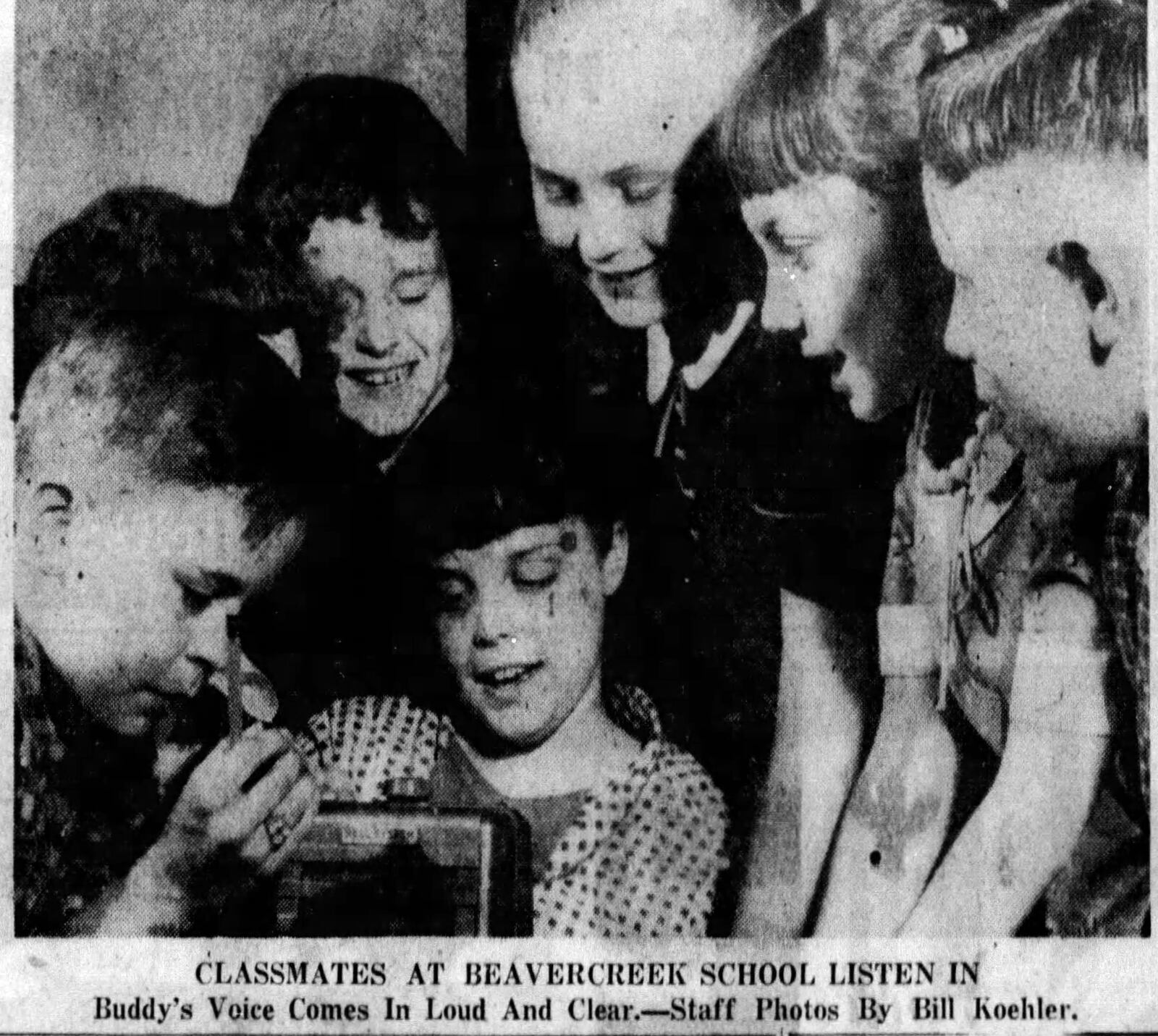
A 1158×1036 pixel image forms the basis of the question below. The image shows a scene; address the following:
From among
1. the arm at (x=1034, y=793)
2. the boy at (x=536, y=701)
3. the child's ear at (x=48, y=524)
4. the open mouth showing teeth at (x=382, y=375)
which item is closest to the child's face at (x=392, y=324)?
the open mouth showing teeth at (x=382, y=375)

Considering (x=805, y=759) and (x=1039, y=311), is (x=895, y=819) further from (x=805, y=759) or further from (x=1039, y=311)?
(x=1039, y=311)

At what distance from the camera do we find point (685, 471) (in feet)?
8.69

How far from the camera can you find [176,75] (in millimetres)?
2682

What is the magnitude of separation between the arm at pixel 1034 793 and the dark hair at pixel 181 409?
1154mm

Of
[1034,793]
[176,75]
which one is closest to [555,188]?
[176,75]

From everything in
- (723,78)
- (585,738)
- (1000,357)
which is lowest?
(585,738)

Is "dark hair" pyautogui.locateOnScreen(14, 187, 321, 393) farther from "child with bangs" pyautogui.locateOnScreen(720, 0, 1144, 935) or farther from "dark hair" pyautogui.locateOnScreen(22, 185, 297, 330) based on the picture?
"child with bangs" pyautogui.locateOnScreen(720, 0, 1144, 935)

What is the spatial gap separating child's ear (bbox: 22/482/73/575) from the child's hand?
0.39 meters

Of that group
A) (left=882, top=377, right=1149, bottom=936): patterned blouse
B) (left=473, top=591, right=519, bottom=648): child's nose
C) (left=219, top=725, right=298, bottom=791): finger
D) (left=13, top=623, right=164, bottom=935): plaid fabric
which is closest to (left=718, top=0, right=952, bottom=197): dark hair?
(left=882, top=377, right=1149, bottom=936): patterned blouse

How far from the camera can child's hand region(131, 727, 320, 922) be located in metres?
2.62

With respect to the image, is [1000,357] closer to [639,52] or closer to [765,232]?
[765,232]

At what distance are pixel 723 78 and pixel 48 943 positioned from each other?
5.62 ft

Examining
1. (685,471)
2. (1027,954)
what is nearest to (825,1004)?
(1027,954)

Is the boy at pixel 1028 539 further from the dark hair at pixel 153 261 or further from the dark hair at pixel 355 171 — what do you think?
the dark hair at pixel 153 261
